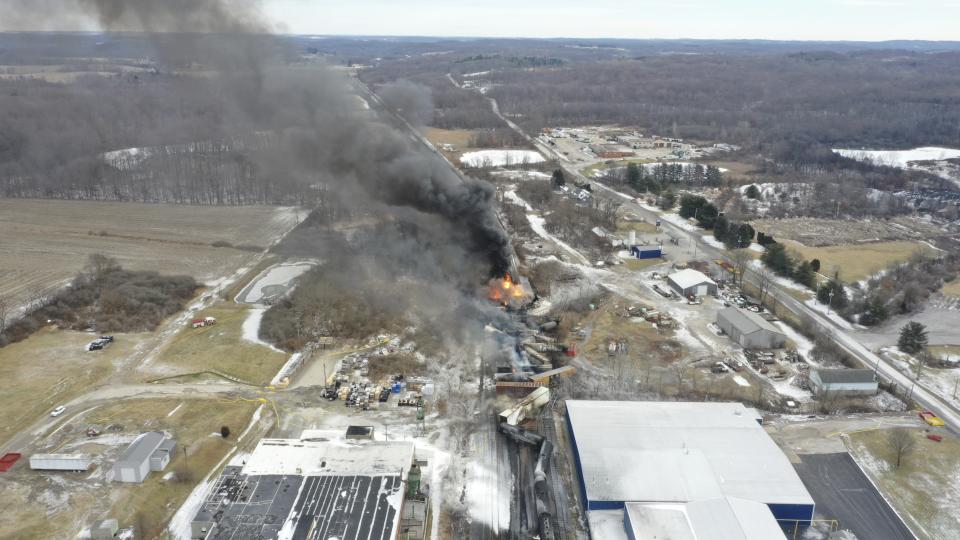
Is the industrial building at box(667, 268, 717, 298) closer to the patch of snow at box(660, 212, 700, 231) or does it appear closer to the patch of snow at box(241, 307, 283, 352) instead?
the patch of snow at box(660, 212, 700, 231)

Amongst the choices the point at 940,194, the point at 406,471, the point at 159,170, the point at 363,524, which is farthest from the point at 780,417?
the point at 159,170

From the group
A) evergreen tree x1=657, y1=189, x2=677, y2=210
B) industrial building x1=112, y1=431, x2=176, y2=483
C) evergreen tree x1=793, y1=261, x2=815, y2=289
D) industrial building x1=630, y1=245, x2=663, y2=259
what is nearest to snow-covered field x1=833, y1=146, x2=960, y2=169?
evergreen tree x1=657, y1=189, x2=677, y2=210

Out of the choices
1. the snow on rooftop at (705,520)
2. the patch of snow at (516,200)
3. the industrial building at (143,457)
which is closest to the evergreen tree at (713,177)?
the patch of snow at (516,200)

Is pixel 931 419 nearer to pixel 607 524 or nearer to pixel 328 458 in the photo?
pixel 607 524

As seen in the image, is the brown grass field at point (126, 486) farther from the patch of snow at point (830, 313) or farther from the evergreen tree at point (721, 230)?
the evergreen tree at point (721, 230)

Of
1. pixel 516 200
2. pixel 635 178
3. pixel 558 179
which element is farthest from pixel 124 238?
pixel 635 178
